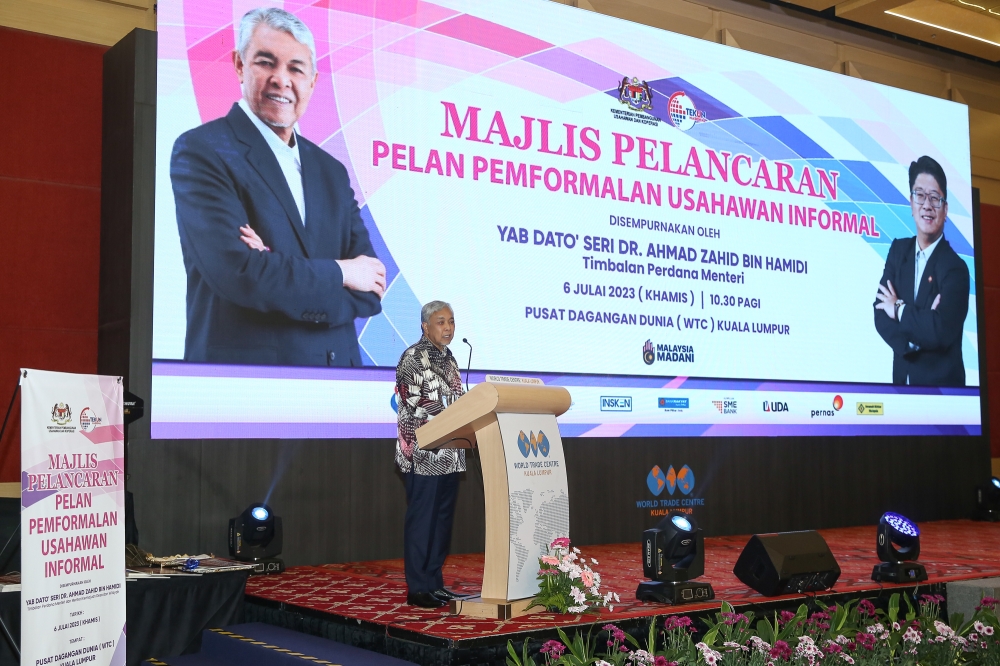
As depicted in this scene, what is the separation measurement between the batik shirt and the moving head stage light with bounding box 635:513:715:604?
866mm

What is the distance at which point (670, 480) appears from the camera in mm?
7082

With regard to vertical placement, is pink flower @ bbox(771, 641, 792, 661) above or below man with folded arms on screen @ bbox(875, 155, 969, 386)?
below

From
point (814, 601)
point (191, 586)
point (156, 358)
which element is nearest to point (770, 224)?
point (814, 601)

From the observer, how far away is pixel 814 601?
4.39 metres

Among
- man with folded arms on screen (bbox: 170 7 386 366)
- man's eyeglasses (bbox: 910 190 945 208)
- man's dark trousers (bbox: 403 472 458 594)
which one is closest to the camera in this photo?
man's dark trousers (bbox: 403 472 458 594)

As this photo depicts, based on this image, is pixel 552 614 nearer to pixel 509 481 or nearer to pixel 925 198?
pixel 509 481

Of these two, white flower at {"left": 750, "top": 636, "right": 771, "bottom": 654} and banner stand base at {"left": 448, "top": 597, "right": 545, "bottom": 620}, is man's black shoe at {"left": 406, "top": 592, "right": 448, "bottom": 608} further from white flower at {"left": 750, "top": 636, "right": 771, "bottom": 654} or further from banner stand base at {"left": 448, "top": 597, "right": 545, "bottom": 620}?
white flower at {"left": 750, "top": 636, "right": 771, "bottom": 654}

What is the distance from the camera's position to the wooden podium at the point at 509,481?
367cm

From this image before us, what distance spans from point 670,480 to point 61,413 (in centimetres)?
460

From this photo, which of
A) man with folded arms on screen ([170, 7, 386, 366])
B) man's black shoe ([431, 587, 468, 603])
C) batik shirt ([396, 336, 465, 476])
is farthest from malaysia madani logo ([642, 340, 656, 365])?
man's black shoe ([431, 587, 468, 603])

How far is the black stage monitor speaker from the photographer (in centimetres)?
441

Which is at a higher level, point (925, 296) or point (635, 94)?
point (635, 94)

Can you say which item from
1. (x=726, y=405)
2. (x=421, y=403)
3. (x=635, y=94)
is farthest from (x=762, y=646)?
(x=635, y=94)

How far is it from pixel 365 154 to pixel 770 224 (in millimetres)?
3238
